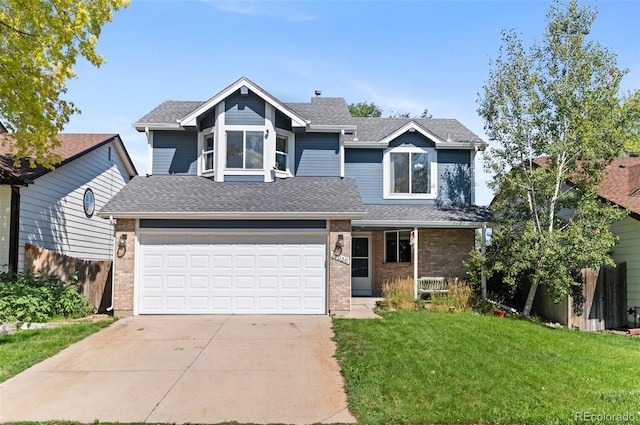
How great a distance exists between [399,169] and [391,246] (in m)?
2.89

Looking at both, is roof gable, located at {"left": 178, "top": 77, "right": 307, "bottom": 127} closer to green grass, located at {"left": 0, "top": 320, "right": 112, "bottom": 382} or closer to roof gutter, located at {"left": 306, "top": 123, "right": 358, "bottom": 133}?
roof gutter, located at {"left": 306, "top": 123, "right": 358, "bottom": 133}

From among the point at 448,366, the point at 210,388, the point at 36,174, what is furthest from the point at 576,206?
the point at 36,174

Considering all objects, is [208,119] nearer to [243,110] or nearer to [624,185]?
[243,110]

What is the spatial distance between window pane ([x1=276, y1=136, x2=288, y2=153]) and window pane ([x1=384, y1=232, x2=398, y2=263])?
4.95m

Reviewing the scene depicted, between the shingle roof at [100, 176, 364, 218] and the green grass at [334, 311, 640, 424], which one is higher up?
the shingle roof at [100, 176, 364, 218]

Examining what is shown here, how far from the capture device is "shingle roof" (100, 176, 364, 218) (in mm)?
12977

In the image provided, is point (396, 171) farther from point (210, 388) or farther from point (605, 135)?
point (210, 388)

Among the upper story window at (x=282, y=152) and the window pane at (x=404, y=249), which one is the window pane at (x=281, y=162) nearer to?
the upper story window at (x=282, y=152)

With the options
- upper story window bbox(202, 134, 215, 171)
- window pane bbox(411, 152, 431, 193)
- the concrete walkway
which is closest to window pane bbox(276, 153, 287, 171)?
upper story window bbox(202, 134, 215, 171)

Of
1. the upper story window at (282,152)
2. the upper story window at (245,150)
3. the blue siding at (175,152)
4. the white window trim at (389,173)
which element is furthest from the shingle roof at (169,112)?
the white window trim at (389,173)

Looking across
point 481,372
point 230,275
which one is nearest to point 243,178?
point 230,275

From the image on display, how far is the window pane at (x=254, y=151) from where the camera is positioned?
15.5 m

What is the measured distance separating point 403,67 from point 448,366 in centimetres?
1104

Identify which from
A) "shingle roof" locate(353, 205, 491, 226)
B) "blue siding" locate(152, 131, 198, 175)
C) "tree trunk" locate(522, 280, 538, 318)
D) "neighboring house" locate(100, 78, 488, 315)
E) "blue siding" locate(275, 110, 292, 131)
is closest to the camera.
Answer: "neighboring house" locate(100, 78, 488, 315)
